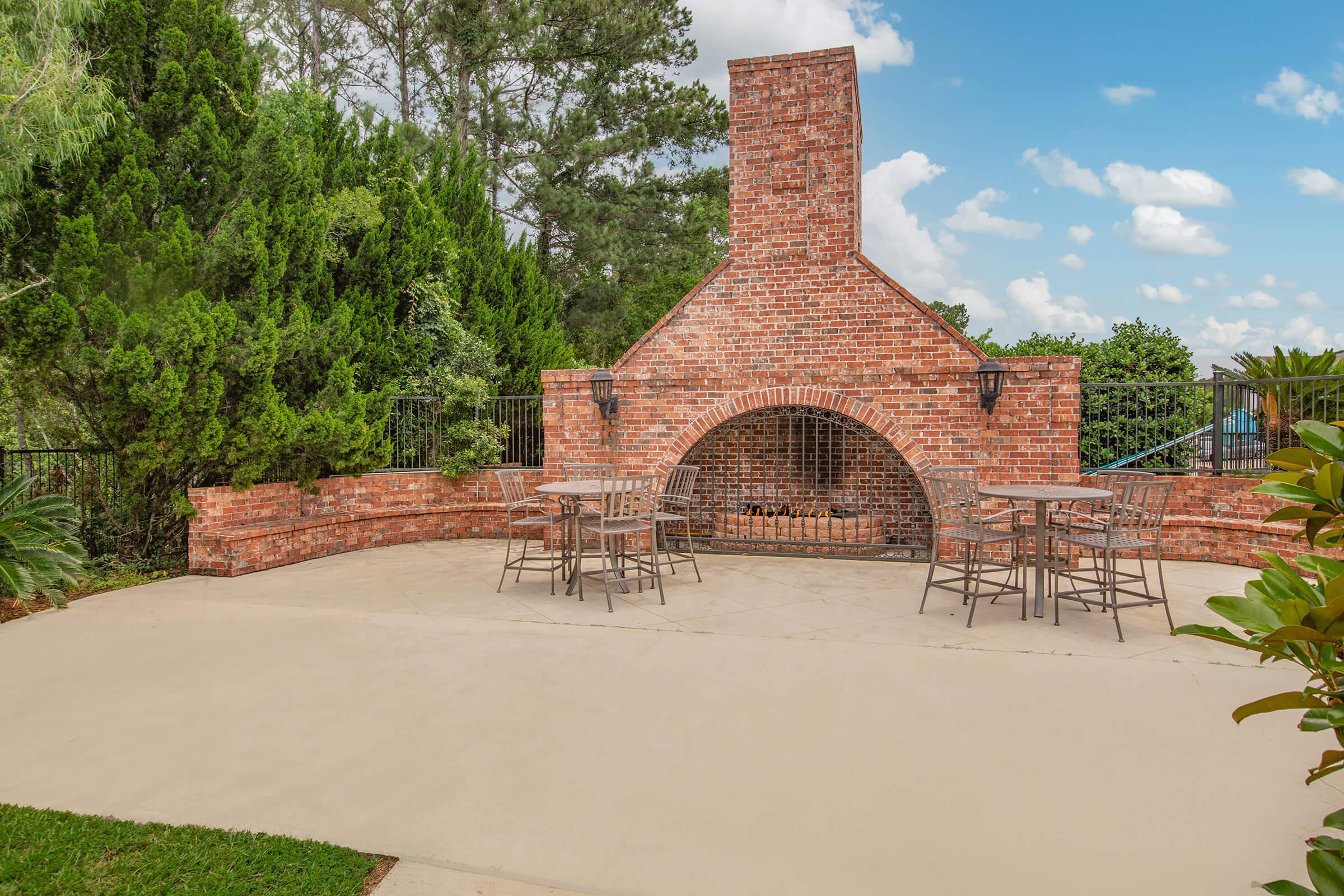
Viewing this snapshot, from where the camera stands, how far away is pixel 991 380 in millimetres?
7109

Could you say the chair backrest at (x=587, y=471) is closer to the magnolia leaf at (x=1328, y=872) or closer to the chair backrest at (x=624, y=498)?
the chair backrest at (x=624, y=498)

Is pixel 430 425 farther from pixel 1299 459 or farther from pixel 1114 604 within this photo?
pixel 1299 459

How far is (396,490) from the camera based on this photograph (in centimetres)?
918

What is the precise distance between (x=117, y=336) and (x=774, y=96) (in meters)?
6.44

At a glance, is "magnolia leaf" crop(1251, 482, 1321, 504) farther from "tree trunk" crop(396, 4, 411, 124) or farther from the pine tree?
"tree trunk" crop(396, 4, 411, 124)

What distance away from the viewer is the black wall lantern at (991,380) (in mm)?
7051

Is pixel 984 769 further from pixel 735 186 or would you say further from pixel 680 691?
pixel 735 186

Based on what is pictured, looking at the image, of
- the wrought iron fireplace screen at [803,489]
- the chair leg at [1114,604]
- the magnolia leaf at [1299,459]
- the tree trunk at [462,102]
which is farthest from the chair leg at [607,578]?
the tree trunk at [462,102]

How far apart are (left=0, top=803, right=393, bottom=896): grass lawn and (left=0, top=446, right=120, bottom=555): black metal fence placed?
214 inches

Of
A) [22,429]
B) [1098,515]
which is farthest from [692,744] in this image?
[22,429]

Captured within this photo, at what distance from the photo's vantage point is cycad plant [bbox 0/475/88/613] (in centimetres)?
530

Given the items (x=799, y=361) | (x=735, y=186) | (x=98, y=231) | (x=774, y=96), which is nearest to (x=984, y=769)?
(x=799, y=361)

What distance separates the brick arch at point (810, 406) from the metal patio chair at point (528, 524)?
145cm

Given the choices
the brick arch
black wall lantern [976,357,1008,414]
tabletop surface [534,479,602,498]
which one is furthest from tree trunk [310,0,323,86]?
black wall lantern [976,357,1008,414]
